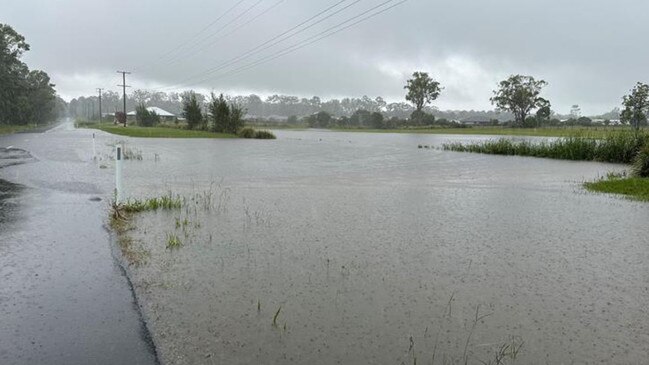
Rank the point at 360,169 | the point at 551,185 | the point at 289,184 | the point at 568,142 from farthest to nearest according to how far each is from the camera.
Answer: the point at 568,142 → the point at 360,169 → the point at 551,185 → the point at 289,184

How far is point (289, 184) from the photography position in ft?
50.6

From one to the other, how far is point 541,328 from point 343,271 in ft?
7.80

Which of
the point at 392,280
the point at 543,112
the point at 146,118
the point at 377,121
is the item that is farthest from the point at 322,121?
the point at 392,280

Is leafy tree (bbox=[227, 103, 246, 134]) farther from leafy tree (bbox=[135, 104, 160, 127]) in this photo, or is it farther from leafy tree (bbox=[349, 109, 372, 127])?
leafy tree (bbox=[349, 109, 372, 127])

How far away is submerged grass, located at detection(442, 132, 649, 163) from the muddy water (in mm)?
17908

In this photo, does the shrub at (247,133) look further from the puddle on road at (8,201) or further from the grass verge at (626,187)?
the grass verge at (626,187)

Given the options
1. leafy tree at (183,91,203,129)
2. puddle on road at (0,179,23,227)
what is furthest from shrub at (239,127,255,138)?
puddle on road at (0,179,23,227)

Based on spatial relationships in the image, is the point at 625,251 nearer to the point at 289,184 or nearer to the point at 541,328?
the point at 541,328

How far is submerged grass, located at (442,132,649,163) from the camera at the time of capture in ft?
91.0

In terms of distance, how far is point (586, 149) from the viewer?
29812 mm

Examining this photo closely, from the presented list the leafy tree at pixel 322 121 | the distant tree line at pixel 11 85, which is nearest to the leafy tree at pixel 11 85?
the distant tree line at pixel 11 85

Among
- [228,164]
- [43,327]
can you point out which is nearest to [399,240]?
[43,327]

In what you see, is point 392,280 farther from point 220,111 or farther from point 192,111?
point 192,111

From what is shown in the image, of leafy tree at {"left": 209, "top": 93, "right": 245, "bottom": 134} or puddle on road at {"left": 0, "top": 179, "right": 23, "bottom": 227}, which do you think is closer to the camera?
puddle on road at {"left": 0, "top": 179, "right": 23, "bottom": 227}
